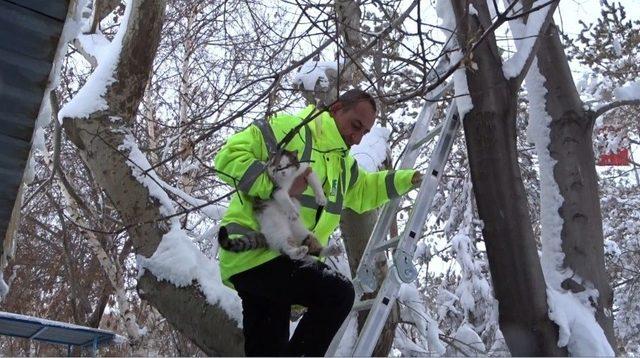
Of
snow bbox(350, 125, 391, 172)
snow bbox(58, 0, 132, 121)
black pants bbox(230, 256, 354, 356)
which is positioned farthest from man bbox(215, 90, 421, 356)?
snow bbox(58, 0, 132, 121)

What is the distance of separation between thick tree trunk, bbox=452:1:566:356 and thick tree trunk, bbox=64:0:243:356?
4.37 feet

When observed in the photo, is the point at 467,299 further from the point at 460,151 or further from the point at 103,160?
the point at 103,160

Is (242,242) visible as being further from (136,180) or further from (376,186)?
(136,180)

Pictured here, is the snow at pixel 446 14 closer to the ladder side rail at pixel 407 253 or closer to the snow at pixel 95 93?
the ladder side rail at pixel 407 253

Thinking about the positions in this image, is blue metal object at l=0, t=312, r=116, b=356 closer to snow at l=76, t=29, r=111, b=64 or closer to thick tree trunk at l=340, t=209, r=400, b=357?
snow at l=76, t=29, r=111, b=64

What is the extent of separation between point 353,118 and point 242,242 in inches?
29.2

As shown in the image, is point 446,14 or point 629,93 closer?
point 446,14

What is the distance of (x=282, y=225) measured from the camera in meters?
2.69

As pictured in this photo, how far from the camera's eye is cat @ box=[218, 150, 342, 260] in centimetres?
266

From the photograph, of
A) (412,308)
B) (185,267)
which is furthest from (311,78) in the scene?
(412,308)

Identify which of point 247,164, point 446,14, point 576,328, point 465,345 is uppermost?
point 446,14

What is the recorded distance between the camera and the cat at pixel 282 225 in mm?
2656

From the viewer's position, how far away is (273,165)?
248cm

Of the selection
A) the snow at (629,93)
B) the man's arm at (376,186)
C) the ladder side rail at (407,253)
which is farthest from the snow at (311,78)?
the snow at (629,93)
